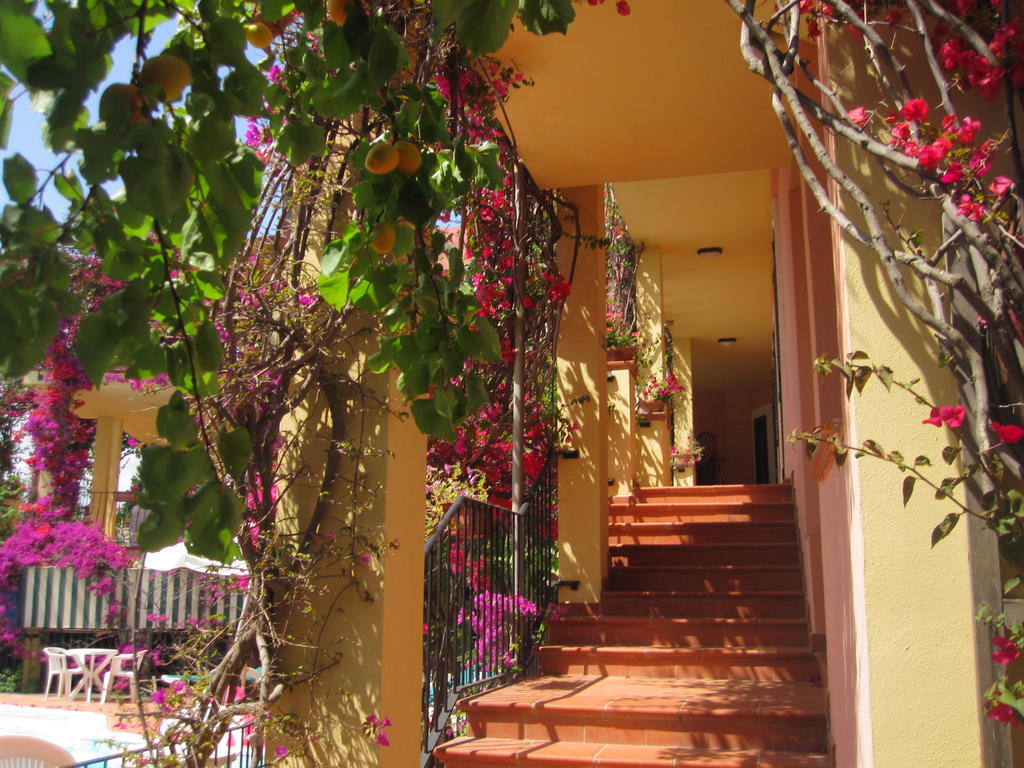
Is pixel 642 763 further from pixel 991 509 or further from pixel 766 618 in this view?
pixel 991 509

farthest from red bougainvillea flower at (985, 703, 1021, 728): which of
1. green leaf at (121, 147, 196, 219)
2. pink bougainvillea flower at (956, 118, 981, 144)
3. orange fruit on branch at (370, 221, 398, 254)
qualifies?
green leaf at (121, 147, 196, 219)

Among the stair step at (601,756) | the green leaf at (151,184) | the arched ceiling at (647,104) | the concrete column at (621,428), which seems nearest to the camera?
the green leaf at (151,184)

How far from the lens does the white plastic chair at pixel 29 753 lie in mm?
3938

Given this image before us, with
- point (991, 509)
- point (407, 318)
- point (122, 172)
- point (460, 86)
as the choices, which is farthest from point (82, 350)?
point (460, 86)

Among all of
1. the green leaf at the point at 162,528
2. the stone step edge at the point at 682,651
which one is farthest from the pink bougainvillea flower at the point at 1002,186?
the stone step edge at the point at 682,651

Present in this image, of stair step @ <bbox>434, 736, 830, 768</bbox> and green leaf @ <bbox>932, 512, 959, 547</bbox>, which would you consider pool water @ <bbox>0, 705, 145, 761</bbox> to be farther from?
green leaf @ <bbox>932, 512, 959, 547</bbox>

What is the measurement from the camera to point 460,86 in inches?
184

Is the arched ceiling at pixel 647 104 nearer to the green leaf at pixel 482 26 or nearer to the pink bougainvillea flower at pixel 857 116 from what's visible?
the pink bougainvillea flower at pixel 857 116

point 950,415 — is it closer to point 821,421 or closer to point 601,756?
point 821,421

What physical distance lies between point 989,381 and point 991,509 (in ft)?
0.93

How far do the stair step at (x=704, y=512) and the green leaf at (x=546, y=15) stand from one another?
19.7ft

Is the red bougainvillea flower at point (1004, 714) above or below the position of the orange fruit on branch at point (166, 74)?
below

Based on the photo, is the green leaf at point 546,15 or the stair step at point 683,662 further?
the stair step at point 683,662

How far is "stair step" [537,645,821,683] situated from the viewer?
4.84 metres
